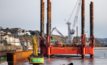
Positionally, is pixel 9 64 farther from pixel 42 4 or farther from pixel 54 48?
pixel 42 4

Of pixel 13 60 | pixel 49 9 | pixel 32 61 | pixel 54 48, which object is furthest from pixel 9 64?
pixel 49 9

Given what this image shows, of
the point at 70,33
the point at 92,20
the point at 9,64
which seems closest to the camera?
the point at 9,64

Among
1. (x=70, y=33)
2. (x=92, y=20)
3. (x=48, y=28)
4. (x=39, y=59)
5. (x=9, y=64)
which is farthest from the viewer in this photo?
(x=70, y=33)

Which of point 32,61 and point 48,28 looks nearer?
point 32,61

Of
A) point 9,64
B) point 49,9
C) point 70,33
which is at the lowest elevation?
point 9,64

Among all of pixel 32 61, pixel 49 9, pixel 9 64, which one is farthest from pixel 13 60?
pixel 49 9

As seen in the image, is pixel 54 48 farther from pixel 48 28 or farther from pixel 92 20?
pixel 92 20

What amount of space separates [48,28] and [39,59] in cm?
2831

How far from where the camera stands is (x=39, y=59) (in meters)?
37.1

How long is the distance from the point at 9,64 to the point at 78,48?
29.8 m

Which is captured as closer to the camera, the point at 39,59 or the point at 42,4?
the point at 39,59

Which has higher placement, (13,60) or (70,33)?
(70,33)

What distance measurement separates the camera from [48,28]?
64.8 metres

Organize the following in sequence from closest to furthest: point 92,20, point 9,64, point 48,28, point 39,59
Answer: point 39,59 < point 9,64 < point 48,28 < point 92,20
